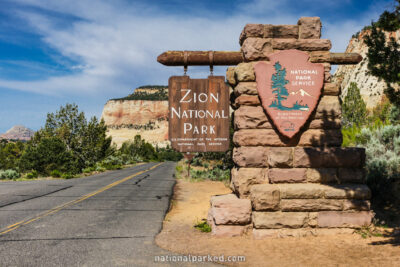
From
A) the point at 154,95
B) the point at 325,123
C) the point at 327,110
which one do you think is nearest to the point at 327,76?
the point at 327,110

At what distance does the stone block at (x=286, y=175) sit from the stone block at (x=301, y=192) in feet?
0.54

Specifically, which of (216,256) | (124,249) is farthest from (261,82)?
(124,249)

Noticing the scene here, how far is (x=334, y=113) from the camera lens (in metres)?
6.64

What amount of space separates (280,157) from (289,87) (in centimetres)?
164

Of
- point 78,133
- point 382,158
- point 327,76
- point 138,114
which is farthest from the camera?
point 138,114

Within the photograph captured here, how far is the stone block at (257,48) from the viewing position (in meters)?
6.62

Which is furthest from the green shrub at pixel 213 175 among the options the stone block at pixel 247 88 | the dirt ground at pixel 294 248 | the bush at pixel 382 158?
the stone block at pixel 247 88

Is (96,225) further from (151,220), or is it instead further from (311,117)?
(311,117)

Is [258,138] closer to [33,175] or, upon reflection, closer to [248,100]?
[248,100]

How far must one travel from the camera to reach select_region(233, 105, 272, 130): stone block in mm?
6488

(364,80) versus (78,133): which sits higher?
(364,80)

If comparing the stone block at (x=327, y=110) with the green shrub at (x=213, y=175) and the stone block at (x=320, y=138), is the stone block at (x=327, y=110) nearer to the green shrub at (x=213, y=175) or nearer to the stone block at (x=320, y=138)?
the stone block at (x=320, y=138)

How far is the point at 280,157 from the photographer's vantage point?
6.38 meters

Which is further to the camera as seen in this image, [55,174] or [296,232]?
[55,174]
